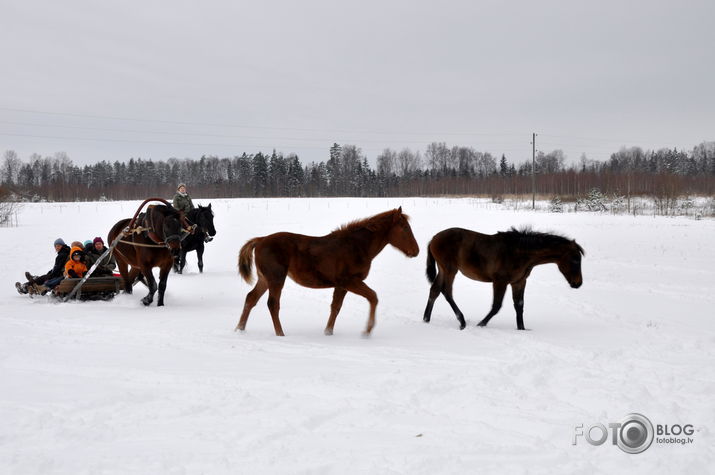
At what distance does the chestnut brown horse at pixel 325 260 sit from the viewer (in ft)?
23.7

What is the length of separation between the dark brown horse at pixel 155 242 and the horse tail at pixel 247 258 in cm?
297

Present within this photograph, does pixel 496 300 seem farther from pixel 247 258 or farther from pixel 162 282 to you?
pixel 162 282

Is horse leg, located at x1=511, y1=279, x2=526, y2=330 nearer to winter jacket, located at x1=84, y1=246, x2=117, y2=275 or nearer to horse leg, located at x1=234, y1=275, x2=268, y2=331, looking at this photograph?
horse leg, located at x1=234, y1=275, x2=268, y2=331

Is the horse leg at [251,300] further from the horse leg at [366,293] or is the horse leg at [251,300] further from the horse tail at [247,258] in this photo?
the horse leg at [366,293]

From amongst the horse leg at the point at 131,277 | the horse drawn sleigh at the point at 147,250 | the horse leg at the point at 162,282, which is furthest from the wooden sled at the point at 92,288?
the horse leg at the point at 162,282

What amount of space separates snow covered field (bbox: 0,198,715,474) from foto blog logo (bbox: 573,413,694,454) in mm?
92

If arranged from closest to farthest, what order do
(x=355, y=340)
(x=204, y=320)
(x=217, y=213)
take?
(x=355, y=340) → (x=204, y=320) → (x=217, y=213)

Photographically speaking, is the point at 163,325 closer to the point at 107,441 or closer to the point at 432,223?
the point at 107,441

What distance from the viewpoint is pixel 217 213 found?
38.4 m

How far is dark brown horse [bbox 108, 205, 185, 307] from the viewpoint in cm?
989

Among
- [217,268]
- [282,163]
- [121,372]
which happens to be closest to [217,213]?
[217,268]

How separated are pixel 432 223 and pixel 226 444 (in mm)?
25294

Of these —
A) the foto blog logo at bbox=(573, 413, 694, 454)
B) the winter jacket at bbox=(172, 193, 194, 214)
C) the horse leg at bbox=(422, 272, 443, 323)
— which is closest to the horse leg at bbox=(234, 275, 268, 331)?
the horse leg at bbox=(422, 272, 443, 323)

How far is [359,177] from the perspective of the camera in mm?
88938
